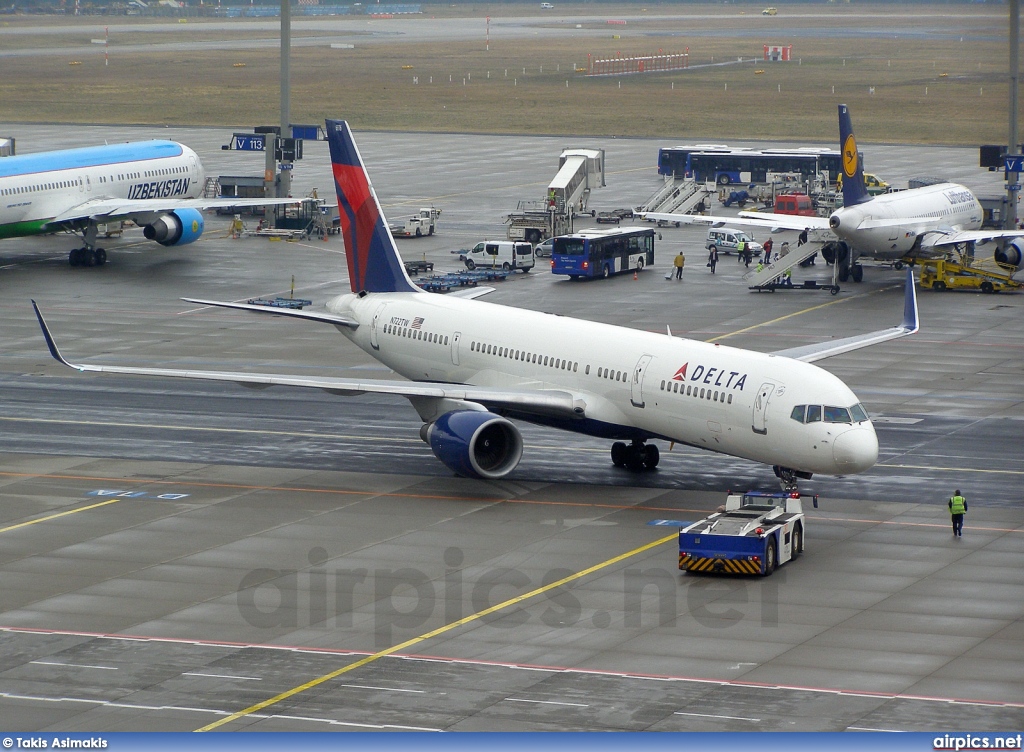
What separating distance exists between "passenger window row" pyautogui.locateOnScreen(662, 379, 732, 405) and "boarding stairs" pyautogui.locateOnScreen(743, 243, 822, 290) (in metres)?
44.7

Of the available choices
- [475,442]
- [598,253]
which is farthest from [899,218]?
[475,442]

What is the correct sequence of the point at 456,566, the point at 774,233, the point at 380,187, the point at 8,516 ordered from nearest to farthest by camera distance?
the point at 456,566, the point at 8,516, the point at 774,233, the point at 380,187

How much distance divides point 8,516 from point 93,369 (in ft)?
16.8

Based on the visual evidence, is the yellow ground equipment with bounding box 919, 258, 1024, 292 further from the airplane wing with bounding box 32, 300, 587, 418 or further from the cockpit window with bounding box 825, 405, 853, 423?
→ the cockpit window with bounding box 825, 405, 853, 423

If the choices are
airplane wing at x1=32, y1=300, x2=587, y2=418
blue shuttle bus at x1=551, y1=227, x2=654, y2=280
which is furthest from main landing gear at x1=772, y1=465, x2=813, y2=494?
blue shuttle bus at x1=551, y1=227, x2=654, y2=280

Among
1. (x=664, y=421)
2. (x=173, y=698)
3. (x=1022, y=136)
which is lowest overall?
(x=173, y=698)

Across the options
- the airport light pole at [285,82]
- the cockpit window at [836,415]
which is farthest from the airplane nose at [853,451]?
the airport light pole at [285,82]

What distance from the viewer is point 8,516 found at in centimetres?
4600

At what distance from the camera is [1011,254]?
90.6 metres

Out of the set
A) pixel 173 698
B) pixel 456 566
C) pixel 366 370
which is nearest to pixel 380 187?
pixel 366 370

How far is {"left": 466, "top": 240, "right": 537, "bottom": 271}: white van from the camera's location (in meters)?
95.4

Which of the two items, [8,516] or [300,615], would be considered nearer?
[300,615]

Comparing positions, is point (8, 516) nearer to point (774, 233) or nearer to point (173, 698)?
point (173, 698)

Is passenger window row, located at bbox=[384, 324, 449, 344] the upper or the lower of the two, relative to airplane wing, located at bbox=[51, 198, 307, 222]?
lower
